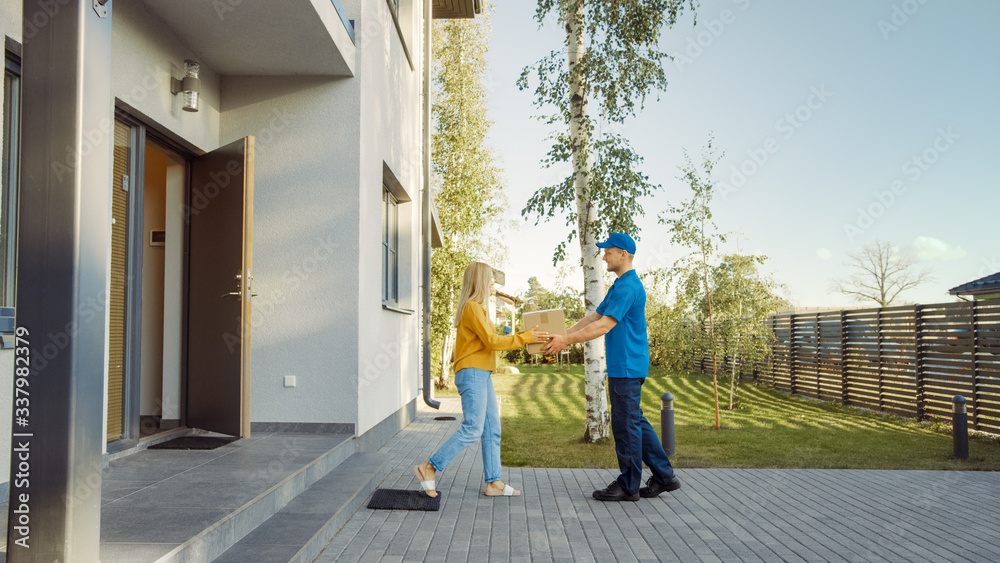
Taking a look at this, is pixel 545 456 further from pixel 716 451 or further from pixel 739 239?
pixel 739 239

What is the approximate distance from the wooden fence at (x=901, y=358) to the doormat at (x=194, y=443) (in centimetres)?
769

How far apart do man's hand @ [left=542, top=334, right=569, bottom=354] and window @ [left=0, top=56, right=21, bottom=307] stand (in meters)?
3.24

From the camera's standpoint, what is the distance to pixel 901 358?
11.2 m

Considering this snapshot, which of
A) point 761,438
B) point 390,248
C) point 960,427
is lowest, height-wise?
point 761,438

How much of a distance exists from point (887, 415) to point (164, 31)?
11.8 meters

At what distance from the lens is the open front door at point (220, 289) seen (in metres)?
5.30

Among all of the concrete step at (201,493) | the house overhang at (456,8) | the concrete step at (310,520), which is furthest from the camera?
the house overhang at (456,8)

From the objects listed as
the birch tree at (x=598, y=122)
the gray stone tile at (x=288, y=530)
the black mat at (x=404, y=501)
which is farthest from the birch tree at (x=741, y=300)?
the gray stone tile at (x=288, y=530)

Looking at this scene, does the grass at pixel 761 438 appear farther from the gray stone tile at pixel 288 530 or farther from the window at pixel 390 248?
the gray stone tile at pixel 288 530

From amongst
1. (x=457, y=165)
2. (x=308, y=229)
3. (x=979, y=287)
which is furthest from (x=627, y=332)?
(x=457, y=165)

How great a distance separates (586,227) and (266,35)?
439cm

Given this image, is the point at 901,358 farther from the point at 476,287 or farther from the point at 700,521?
the point at 476,287

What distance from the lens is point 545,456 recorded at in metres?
7.50

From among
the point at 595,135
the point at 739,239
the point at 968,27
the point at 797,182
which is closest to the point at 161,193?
the point at 595,135
